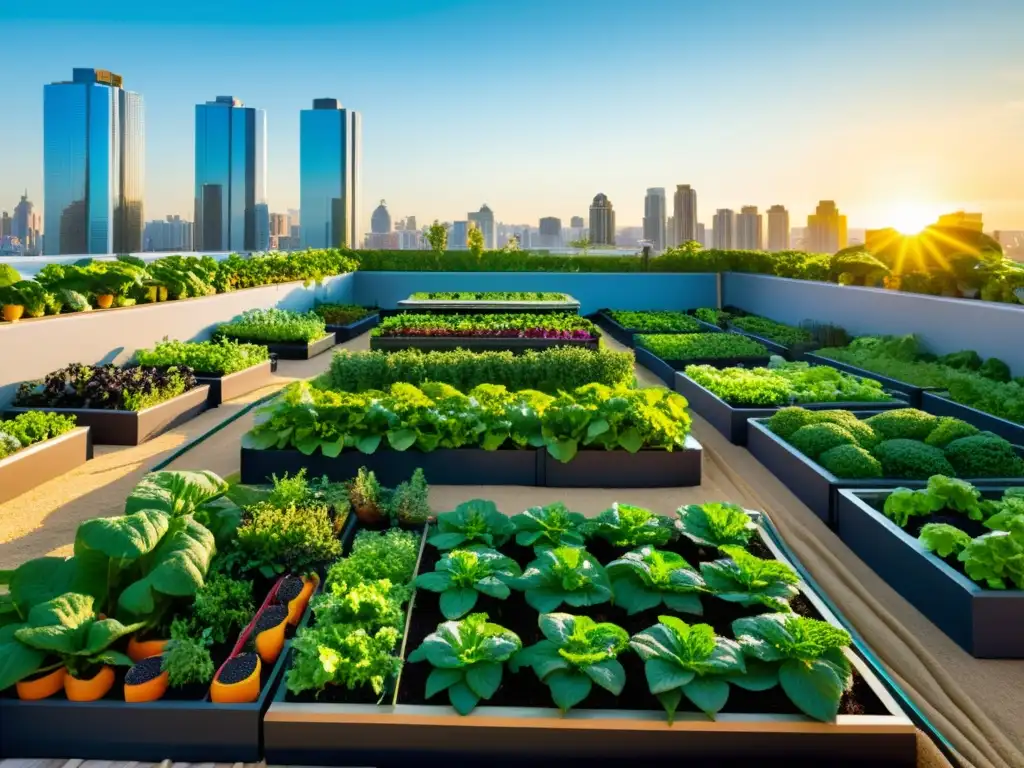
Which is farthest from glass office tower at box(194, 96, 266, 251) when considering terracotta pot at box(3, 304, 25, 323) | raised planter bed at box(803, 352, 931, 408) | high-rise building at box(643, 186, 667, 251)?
raised planter bed at box(803, 352, 931, 408)

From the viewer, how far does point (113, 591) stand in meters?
3.02

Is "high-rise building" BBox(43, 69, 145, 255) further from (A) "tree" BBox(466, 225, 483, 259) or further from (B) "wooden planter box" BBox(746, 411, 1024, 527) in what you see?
(B) "wooden planter box" BBox(746, 411, 1024, 527)

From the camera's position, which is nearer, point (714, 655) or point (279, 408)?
point (714, 655)

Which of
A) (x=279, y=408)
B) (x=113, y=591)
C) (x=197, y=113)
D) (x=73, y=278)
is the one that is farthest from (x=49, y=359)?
(x=197, y=113)

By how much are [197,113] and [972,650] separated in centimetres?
9553

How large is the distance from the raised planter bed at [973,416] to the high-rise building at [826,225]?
28.6 m

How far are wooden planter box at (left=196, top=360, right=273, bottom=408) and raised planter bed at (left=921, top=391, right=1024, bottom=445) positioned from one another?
7624mm

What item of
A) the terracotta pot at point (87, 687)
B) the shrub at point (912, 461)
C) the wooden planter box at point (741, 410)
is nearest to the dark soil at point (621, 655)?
the terracotta pot at point (87, 687)

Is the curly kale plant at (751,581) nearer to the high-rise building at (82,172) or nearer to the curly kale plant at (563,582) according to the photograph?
the curly kale plant at (563,582)

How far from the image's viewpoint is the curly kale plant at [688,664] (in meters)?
2.42

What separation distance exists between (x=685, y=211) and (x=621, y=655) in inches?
2055

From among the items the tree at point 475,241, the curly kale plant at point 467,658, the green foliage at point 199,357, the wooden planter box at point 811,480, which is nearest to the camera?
the curly kale plant at point 467,658

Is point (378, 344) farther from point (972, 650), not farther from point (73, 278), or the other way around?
point (972, 650)

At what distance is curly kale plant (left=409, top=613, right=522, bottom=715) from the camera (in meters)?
2.48
